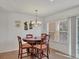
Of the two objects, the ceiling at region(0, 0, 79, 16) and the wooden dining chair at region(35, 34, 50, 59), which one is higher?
the ceiling at region(0, 0, 79, 16)

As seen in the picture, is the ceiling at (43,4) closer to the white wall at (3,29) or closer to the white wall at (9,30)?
the white wall at (3,29)

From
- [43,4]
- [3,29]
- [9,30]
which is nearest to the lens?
[43,4]

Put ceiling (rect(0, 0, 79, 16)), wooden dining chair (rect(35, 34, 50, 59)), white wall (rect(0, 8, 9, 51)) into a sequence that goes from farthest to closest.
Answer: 1. white wall (rect(0, 8, 9, 51))
2. wooden dining chair (rect(35, 34, 50, 59))
3. ceiling (rect(0, 0, 79, 16))

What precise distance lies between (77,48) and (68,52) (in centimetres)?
59

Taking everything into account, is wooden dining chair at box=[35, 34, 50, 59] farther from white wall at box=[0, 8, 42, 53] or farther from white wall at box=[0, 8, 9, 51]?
white wall at box=[0, 8, 9, 51]

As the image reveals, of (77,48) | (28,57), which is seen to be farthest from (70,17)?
(28,57)

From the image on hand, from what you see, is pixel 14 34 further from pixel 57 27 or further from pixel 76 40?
pixel 76 40

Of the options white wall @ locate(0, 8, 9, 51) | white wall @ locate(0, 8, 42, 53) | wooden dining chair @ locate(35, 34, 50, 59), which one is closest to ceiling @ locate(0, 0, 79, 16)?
white wall @ locate(0, 8, 9, 51)

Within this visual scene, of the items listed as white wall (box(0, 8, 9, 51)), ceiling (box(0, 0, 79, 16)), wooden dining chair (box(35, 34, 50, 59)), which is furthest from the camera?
white wall (box(0, 8, 9, 51))

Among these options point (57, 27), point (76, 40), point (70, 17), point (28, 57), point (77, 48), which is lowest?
point (28, 57)

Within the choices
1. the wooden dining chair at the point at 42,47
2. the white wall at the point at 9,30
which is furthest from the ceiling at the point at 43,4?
the wooden dining chair at the point at 42,47

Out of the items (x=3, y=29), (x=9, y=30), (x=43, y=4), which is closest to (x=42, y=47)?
(x=43, y=4)

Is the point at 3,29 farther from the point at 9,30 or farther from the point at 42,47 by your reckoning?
the point at 42,47

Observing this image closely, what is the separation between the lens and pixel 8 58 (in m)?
4.61
